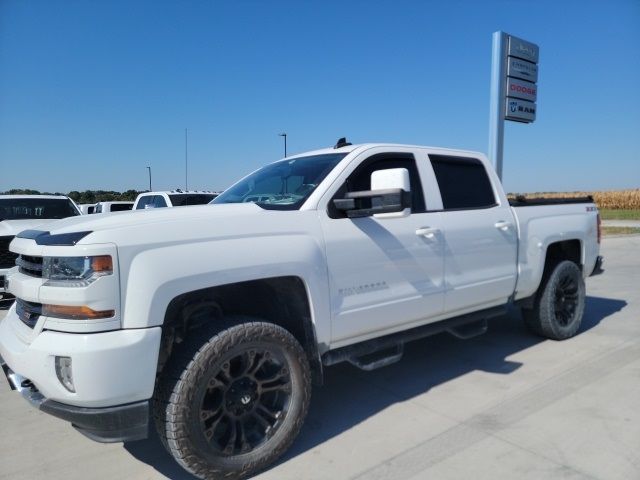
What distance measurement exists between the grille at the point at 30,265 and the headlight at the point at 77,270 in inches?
8.2

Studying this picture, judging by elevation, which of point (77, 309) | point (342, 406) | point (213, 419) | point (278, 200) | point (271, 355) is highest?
point (278, 200)

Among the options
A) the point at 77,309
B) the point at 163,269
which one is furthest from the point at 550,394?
the point at 77,309

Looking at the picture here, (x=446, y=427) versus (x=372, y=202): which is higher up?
(x=372, y=202)

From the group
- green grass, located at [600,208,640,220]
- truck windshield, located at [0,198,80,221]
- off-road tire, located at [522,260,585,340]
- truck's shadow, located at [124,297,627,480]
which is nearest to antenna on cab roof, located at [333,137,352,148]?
truck's shadow, located at [124,297,627,480]

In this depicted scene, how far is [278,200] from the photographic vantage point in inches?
136

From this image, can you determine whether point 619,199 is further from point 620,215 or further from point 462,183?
point 462,183

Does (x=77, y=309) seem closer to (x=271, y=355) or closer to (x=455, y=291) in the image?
(x=271, y=355)

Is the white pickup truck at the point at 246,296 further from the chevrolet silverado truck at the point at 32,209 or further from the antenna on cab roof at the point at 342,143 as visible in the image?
the chevrolet silverado truck at the point at 32,209

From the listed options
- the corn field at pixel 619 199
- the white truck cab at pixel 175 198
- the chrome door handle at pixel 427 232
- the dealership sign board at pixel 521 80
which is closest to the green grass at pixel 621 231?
the dealership sign board at pixel 521 80

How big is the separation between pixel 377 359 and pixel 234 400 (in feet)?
3.65

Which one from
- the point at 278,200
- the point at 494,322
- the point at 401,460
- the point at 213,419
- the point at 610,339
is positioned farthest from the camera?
the point at 494,322

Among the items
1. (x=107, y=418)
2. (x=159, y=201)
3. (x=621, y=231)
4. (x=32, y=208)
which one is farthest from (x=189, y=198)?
(x=621, y=231)

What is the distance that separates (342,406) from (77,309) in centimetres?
215

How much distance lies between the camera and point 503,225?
4309mm
